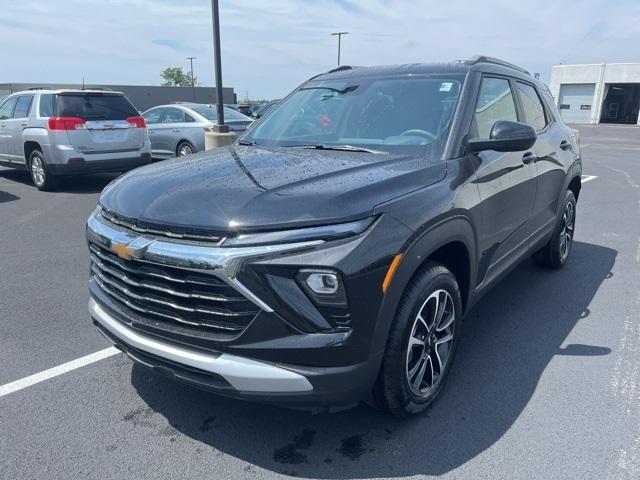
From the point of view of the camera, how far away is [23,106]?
990 cm

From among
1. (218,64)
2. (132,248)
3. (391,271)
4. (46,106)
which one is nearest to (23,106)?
(46,106)

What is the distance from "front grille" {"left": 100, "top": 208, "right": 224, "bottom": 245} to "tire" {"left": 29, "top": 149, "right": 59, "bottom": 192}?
25.6 feet

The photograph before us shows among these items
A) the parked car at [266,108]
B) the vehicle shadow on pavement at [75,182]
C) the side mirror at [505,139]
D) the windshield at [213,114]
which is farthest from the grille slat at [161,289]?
the windshield at [213,114]

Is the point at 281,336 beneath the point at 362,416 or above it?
above

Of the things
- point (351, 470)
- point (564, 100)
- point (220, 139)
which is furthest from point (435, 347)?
point (564, 100)

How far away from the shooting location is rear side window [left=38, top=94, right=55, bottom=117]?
9.21 metres

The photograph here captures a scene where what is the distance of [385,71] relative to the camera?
3861mm

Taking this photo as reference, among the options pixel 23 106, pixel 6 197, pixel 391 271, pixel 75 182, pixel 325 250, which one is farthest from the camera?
pixel 75 182

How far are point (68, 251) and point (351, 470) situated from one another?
4.57m

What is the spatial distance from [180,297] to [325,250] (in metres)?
0.69

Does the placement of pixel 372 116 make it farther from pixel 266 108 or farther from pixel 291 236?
pixel 266 108

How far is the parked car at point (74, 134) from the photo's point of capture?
9.10m

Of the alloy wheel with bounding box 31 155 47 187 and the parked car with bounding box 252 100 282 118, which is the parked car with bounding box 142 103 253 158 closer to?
the alloy wheel with bounding box 31 155 47 187

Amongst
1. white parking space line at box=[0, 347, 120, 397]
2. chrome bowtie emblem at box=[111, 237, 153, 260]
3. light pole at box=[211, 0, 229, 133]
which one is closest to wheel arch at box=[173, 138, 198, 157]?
light pole at box=[211, 0, 229, 133]
